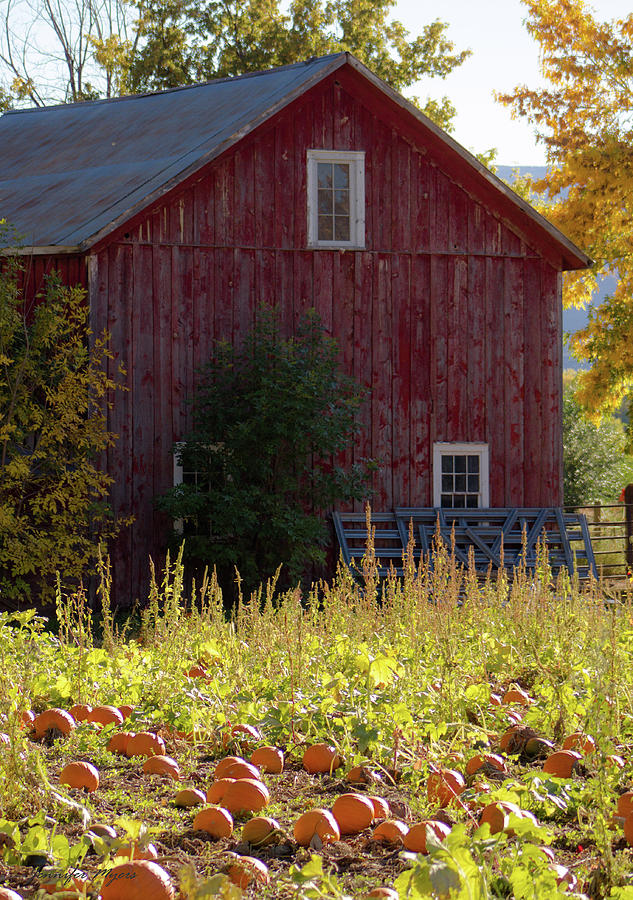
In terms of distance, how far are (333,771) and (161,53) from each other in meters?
28.4

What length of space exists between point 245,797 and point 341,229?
1220 cm

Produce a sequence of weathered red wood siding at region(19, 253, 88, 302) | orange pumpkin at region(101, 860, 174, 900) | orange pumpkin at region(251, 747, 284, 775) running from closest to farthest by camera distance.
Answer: orange pumpkin at region(101, 860, 174, 900)
orange pumpkin at region(251, 747, 284, 775)
weathered red wood siding at region(19, 253, 88, 302)

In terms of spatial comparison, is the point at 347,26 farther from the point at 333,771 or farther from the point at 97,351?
the point at 333,771

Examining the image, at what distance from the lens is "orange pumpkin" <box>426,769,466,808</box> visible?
3650 mm

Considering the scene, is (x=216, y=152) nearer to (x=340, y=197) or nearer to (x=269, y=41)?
(x=340, y=197)

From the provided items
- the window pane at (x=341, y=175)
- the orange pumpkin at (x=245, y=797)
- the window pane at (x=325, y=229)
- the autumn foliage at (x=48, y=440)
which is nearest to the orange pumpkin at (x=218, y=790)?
the orange pumpkin at (x=245, y=797)

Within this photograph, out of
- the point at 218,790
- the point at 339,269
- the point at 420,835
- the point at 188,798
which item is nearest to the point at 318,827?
the point at 420,835

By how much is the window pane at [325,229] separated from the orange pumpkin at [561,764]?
11.6 metres

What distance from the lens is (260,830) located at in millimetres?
3357

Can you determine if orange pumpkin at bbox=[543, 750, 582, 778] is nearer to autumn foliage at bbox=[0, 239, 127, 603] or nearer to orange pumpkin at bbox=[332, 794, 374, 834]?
orange pumpkin at bbox=[332, 794, 374, 834]

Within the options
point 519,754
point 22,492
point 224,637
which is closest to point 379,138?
point 22,492

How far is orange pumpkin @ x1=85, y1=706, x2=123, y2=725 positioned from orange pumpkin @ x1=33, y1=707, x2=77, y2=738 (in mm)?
120

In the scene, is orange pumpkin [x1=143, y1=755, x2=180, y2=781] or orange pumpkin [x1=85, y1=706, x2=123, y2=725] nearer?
orange pumpkin [x1=143, y1=755, x2=180, y2=781]

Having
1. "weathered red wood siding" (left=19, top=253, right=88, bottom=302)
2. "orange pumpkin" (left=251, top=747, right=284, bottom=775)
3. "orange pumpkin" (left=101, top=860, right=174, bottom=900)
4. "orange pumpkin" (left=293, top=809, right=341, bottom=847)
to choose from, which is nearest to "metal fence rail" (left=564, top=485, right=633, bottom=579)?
"weathered red wood siding" (left=19, top=253, right=88, bottom=302)
